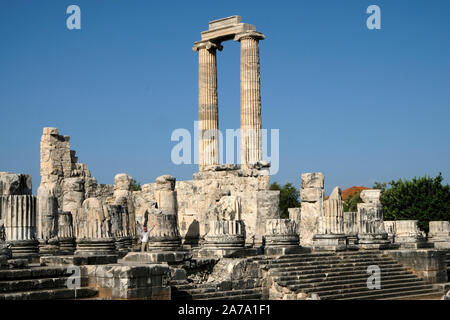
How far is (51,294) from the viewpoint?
485 inches

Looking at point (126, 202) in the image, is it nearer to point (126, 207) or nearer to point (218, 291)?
point (126, 207)

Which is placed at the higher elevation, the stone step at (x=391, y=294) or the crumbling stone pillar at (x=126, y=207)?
the crumbling stone pillar at (x=126, y=207)

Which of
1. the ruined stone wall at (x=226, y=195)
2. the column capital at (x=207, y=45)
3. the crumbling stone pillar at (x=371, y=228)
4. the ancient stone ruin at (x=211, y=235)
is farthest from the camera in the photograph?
the column capital at (x=207, y=45)

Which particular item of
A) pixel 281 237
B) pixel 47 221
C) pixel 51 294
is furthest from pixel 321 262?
pixel 51 294

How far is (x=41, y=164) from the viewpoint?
3089 cm

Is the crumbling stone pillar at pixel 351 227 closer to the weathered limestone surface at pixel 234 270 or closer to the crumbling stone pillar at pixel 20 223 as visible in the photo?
the weathered limestone surface at pixel 234 270

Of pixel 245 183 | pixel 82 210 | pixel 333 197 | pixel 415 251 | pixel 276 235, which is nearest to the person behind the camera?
pixel 82 210

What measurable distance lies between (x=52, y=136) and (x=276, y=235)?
14928 mm

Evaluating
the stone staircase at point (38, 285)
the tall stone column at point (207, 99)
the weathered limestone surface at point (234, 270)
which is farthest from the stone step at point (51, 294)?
the tall stone column at point (207, 99)

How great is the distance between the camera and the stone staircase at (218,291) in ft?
47.8

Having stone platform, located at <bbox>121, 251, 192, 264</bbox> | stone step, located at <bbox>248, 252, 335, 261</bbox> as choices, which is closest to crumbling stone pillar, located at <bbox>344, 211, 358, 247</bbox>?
stone step, located at <bbox>248, 252, 335, 261</bbox>

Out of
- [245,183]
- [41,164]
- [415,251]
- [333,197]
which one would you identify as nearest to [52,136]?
[41,164]

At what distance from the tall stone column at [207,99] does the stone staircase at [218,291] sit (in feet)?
50.4
